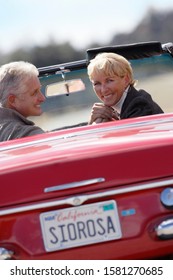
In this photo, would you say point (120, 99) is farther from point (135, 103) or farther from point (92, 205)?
point (92, 205)

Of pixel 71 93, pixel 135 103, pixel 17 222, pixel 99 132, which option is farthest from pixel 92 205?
pixel 71 93

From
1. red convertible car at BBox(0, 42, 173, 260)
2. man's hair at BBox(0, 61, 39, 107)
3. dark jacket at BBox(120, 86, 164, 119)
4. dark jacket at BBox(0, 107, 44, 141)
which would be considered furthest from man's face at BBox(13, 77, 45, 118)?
red convertible car at BBox(0, 42, 173, 260)

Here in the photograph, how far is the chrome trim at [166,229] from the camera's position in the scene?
13.5 feet

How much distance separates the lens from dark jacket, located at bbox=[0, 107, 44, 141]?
5.82 metres

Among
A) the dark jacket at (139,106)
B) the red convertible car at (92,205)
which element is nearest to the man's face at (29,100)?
the dark jacket at (139,106)

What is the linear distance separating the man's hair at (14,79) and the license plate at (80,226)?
2.06 meters

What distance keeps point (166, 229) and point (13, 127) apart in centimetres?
200

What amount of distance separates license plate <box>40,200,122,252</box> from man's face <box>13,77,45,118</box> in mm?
2043

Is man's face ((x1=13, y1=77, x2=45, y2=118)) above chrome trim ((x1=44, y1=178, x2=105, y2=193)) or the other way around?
the other way around

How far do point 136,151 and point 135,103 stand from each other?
1.91 meters

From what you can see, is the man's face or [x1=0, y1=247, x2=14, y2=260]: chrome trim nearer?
[x1=0, y1=247, x2=14, y2=260]: chrome trim

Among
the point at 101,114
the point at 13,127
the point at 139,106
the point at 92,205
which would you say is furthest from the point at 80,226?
the point at 101,114

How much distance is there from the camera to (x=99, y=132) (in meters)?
4.95

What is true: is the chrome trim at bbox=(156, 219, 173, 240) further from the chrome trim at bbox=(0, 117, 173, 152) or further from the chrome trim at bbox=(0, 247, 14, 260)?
the chrome trim at bbox=(0, 117, 173, 152)
